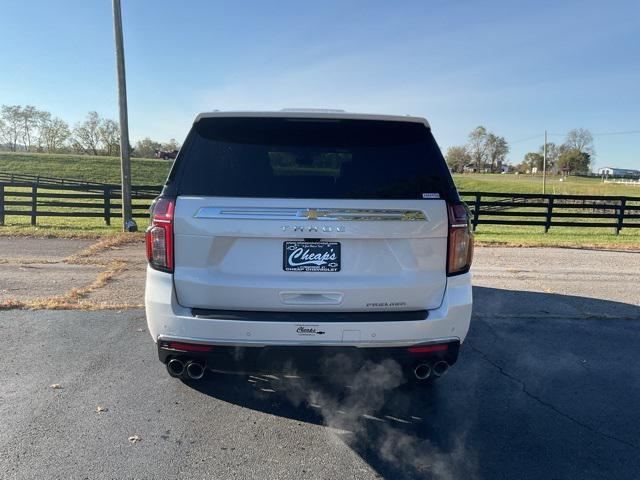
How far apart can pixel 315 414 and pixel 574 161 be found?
12359cm

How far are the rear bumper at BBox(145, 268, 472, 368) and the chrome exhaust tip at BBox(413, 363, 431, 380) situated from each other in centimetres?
23

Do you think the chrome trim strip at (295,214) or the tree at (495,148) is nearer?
the chrome trim strip at (295,214)

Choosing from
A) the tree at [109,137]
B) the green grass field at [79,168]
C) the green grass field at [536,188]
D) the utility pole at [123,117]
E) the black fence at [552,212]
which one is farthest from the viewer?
the tree at [109,137]

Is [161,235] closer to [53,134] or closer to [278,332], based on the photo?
[278,332]

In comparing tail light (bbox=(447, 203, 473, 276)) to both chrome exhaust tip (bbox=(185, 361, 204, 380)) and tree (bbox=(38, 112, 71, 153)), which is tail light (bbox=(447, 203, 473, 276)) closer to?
chrome exhaust tip (bbox=(185, 361, 204, 380))

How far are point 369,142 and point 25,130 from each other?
345 feet

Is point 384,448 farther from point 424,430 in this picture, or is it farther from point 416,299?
point 416,299

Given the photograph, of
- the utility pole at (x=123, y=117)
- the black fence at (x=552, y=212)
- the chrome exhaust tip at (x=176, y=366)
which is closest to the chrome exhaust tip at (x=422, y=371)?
the chrome exhaust tip at (x=176, y=366)

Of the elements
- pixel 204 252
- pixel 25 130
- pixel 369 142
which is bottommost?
pixel 204 252

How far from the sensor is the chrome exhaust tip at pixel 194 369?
289 centimetres

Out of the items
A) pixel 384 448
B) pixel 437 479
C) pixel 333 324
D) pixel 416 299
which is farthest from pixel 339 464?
pixel 416 299

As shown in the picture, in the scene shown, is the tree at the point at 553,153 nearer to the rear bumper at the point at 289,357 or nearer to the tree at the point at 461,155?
the tree at the point at 461,155

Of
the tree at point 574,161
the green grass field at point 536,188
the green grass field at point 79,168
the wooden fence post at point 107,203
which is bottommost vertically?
the wooden fence post at point 107,203

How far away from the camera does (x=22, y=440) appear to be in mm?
2883
